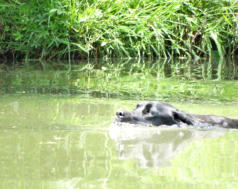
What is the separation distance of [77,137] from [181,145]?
1.01 metres

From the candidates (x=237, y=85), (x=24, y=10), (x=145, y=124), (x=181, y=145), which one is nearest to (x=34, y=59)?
(x=24, y=10)

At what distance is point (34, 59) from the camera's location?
13000 millimetres

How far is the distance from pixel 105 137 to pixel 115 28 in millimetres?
8082

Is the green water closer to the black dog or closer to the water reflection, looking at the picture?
the water reflection

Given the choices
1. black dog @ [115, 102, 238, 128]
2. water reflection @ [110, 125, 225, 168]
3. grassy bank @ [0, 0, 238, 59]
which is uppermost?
grassy bank @ [0, 0, 238, 59]

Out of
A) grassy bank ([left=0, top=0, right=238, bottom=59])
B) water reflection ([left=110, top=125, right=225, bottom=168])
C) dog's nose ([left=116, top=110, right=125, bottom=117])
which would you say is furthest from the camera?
grassy bank ([left=0, top=0, right=238, bottom=59])

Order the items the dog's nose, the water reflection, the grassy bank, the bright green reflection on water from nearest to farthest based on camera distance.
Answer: the bright green reflection on water → the water reflection → the dog's nose → the grassy bank

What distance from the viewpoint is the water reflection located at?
4430 millimetres

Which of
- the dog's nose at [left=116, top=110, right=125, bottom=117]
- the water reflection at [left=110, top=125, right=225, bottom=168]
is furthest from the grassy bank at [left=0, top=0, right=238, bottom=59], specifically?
the water reflection at [left=110, top=125, right=225, bottom=168]

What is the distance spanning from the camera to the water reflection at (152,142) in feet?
14.5

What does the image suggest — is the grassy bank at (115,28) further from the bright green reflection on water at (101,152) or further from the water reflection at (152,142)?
the water reflection at (152,142)

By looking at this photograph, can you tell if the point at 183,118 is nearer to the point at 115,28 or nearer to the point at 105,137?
the point at 105,137

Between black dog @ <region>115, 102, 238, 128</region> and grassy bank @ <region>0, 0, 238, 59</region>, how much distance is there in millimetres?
6603

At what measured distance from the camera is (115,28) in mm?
13047
